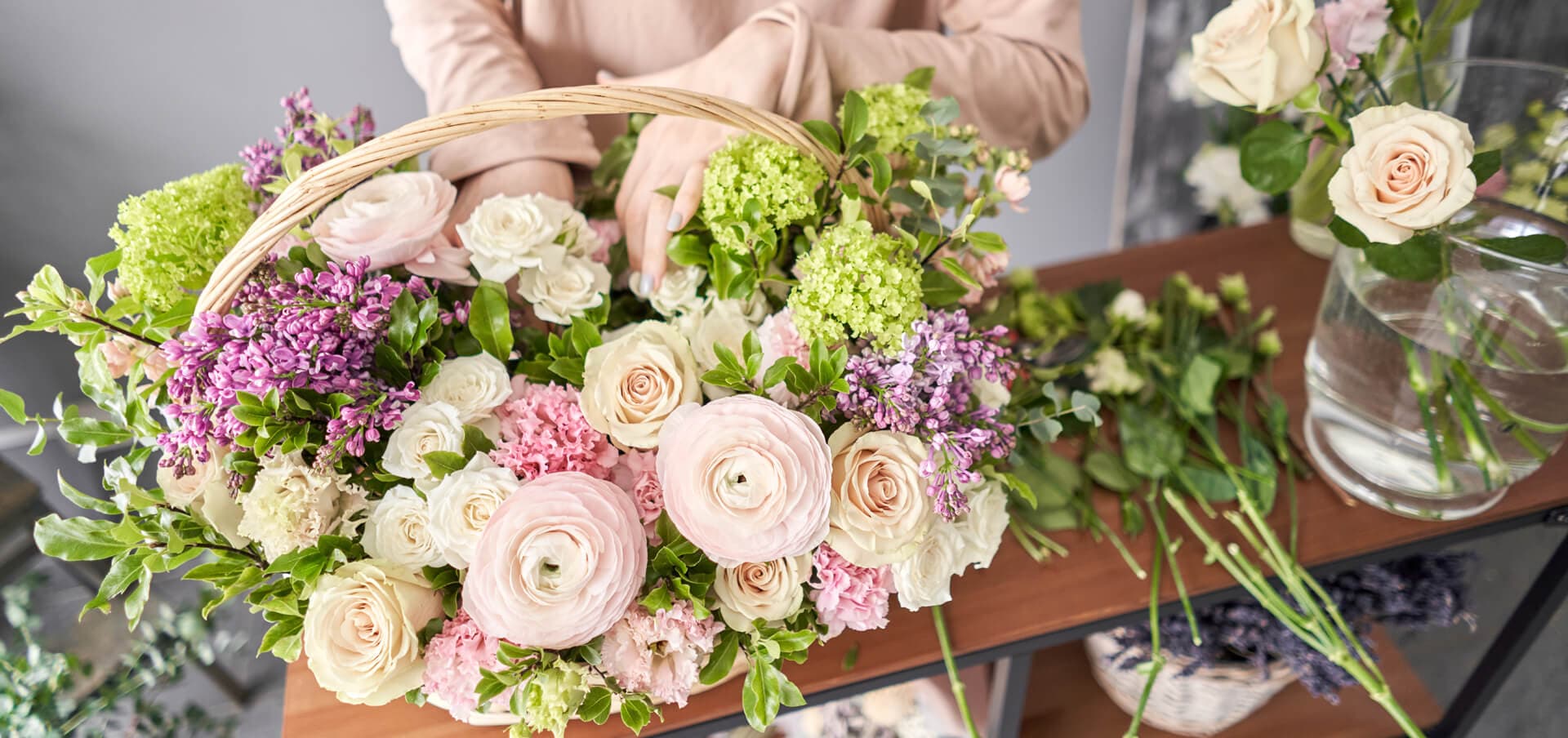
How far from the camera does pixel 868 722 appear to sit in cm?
114

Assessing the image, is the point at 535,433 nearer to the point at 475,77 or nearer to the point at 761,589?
the point at 761,589

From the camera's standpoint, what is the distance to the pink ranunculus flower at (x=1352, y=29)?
0.76m

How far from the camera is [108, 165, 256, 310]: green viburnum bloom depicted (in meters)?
0.68

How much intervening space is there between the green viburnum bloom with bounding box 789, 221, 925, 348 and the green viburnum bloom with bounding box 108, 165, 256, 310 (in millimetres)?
486

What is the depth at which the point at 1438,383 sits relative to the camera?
2.58 feet

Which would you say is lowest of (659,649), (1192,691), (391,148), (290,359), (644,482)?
(1192,691)

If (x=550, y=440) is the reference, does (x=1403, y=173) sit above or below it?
above

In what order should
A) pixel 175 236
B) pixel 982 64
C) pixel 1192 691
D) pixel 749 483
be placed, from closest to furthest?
pixel 749 483
pixel 175 236
pixel 982 64
pixel 1192 691

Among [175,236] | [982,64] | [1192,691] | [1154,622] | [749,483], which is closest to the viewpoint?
[749,483]

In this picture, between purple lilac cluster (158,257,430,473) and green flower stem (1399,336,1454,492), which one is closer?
purple lilac cluster (158,257,430,473)

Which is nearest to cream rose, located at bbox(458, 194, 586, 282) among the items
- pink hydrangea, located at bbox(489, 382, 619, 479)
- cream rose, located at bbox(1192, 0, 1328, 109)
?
pink hydrangea, located at bbox(489, 382, 619, 479)

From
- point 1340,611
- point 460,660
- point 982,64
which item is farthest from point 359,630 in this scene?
point 1340,611

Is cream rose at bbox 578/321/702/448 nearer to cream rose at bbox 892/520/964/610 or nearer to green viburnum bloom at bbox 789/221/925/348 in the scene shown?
green viburnum bloom at bbox 789/221/925/348

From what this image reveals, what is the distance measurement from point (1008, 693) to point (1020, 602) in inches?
5.0
